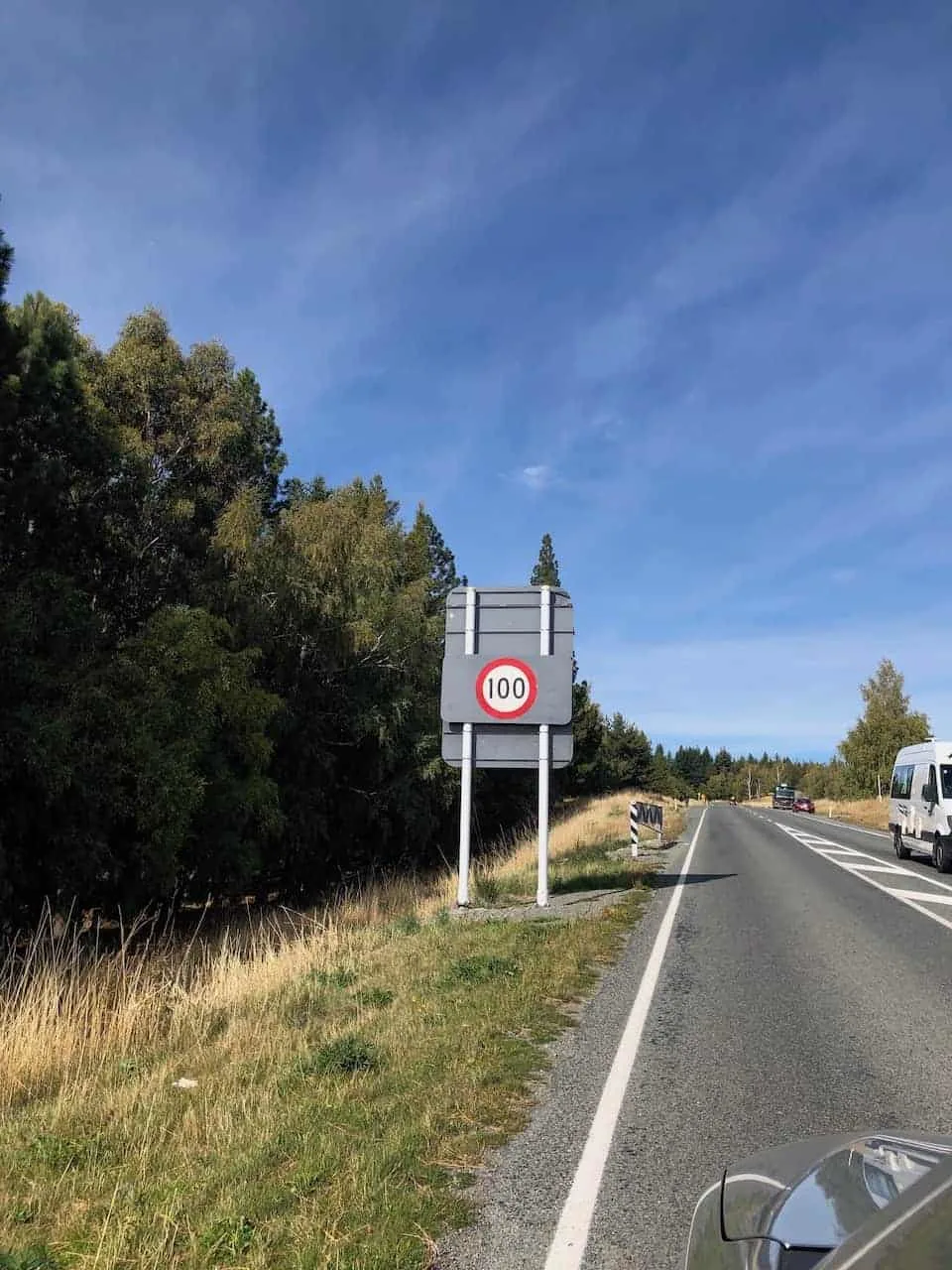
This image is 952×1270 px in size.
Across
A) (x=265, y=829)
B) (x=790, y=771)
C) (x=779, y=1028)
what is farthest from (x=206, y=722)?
(x=790, y=771)

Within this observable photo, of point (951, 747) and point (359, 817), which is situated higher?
point (951, 747)

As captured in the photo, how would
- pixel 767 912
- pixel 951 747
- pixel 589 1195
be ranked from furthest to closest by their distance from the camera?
pixel 951 747 < pixel 767 912 < pixel 589 1195

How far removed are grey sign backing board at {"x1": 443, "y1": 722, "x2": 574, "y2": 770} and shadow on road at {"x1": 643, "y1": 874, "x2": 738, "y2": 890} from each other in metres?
3.82

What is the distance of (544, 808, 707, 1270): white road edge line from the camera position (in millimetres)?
3361

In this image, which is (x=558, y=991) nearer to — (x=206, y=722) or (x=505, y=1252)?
(x=505, y=1252)

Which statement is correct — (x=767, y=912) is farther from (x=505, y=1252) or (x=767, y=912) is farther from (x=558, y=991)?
(x=505, y=1252)

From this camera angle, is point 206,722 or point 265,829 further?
point 265,829

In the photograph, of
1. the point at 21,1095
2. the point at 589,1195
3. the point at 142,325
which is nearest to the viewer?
the point at 589,1195

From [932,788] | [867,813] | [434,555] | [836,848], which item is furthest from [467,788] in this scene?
[867,813]

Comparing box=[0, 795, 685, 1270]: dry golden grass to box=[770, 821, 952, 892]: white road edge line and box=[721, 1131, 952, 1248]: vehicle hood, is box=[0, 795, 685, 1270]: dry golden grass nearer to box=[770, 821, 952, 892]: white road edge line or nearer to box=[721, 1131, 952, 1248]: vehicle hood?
box=[721, 1131, 952, 1248]: vehicle hood

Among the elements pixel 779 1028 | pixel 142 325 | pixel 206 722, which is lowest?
pixel 779 1028

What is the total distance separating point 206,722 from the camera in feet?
56.1

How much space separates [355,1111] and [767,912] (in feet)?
31.3

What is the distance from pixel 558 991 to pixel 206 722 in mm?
11462
